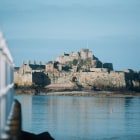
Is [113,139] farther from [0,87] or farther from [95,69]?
[95,69]

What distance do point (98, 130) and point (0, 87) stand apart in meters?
30.0

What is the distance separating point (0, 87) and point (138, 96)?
135 metres

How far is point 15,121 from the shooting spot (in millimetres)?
5508

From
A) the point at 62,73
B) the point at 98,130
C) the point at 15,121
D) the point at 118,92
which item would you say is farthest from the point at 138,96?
the point at 15,121

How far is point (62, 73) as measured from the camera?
413 ft

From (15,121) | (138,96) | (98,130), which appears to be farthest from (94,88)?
(15,121)

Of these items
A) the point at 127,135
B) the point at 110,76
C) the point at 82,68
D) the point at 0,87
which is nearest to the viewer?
the point at 0,87

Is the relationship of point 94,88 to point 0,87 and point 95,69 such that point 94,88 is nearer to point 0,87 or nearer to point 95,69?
point 95,69

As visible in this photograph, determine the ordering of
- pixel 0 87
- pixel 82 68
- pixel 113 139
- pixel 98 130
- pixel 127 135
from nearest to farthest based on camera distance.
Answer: pixel 0 87 < pixel 113 139 < pixel 127 135 < pixel 98 130 < pixel 82 68

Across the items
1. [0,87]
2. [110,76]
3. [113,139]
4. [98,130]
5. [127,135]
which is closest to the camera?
[0,87]

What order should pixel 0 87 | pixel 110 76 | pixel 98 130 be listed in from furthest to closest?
pixel 110 76 → pixel 98 130 → pixel 0 87

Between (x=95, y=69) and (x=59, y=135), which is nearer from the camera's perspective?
(x=59, y=135)

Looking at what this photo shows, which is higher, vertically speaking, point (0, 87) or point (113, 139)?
point (0, 87)

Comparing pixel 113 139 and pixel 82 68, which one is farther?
pixel 82 68
